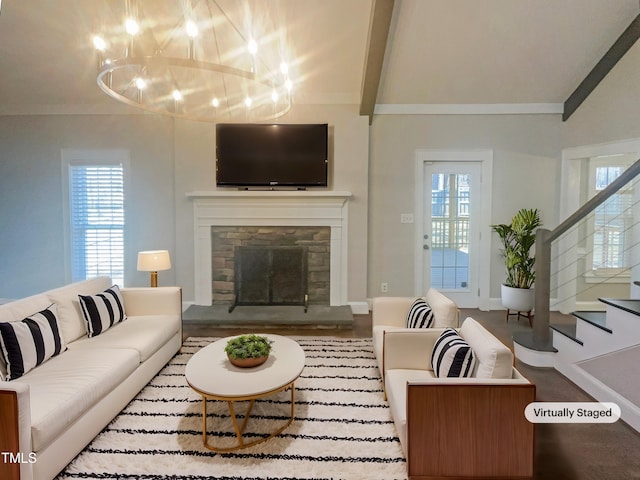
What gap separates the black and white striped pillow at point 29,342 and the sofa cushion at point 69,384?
0.19 feet

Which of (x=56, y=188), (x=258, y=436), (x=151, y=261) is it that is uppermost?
(x=56, y=188)

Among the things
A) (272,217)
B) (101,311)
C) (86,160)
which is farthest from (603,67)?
(86,160)

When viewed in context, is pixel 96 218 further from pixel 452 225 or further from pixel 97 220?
pixel 452 225

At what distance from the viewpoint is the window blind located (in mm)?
4625

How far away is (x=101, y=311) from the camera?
275 cm

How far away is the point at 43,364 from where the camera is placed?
85.0 inches

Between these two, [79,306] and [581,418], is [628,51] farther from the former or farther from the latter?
[79,306]

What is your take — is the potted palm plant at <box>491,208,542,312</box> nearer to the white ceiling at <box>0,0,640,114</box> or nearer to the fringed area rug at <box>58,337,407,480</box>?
the white ceiling at <box>0,0,640,114</box>

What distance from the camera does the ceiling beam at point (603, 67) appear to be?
11.6ft

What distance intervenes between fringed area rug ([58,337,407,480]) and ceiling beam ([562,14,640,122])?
14.0ft

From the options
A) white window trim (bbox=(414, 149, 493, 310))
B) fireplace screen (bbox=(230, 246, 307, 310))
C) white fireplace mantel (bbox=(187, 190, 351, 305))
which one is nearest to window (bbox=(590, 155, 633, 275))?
white window trim (bbox=(414, 149, 493, 310))

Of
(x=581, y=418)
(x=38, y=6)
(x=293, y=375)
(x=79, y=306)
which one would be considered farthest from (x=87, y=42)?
(x=581, y=418)

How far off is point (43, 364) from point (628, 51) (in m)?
5.96

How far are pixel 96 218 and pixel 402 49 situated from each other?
4466mm
